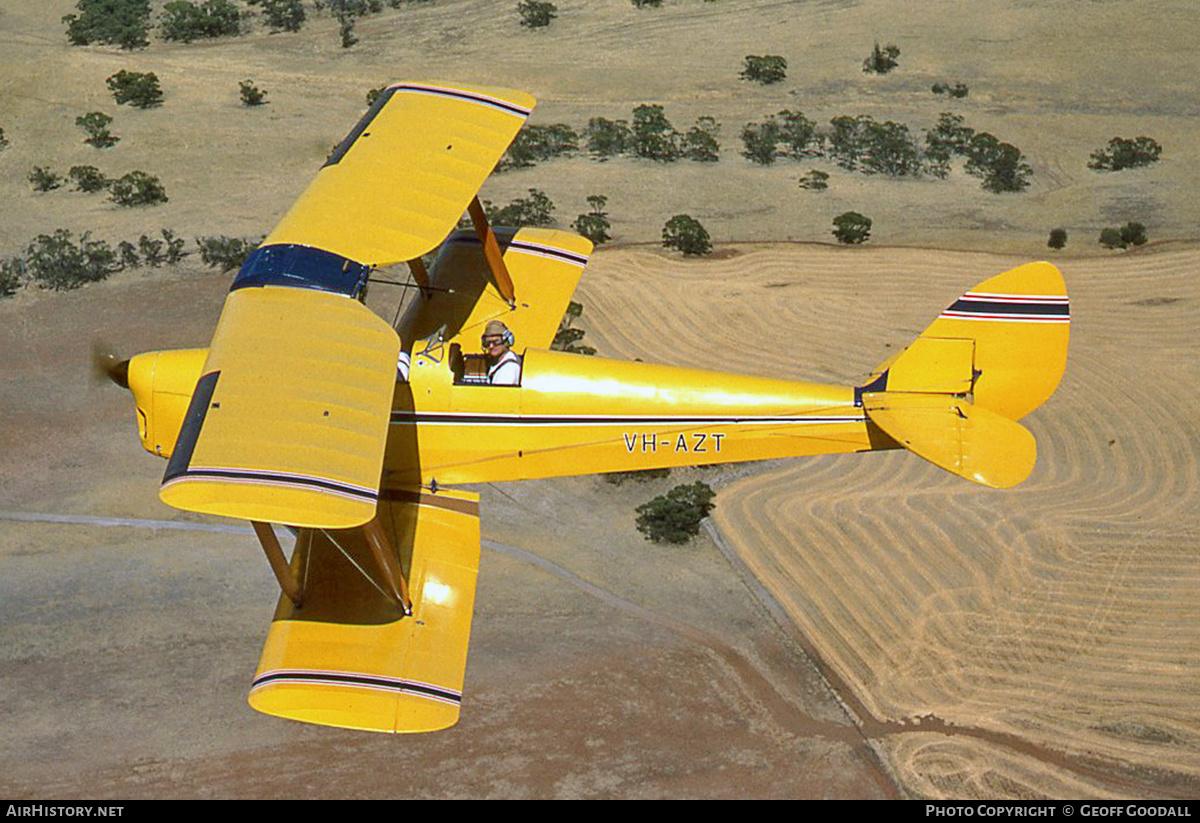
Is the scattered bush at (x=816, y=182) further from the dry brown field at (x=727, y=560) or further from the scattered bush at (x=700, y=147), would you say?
the scattered bush at (x=700, y=147)

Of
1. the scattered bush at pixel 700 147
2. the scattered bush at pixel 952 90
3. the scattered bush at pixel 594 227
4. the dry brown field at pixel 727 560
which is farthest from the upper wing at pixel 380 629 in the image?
the scattered bush at pixel 952 90

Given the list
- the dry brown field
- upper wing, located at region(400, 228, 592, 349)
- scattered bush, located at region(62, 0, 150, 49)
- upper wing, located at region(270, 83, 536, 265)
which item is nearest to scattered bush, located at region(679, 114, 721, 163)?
the dry brown field

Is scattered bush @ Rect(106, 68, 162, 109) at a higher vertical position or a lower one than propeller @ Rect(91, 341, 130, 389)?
lower

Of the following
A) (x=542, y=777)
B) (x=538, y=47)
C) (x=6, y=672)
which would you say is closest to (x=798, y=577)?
(x=542, y=777)

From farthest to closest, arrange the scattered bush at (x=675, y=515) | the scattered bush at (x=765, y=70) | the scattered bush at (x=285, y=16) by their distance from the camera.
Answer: the scattered bush at (x=285, y=16), the scattered bush at (x=765, y=70), the scattered bush at (x=675, y=515)

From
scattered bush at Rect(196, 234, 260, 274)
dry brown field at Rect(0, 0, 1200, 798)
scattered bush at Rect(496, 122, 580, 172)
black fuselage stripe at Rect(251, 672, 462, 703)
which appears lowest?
dry brown field at Rect(0, 0, 1200, 798)

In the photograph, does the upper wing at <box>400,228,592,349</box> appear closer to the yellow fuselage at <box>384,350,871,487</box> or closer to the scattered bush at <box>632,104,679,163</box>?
the yellow fuselage at <box>384,350,871,487</box>
